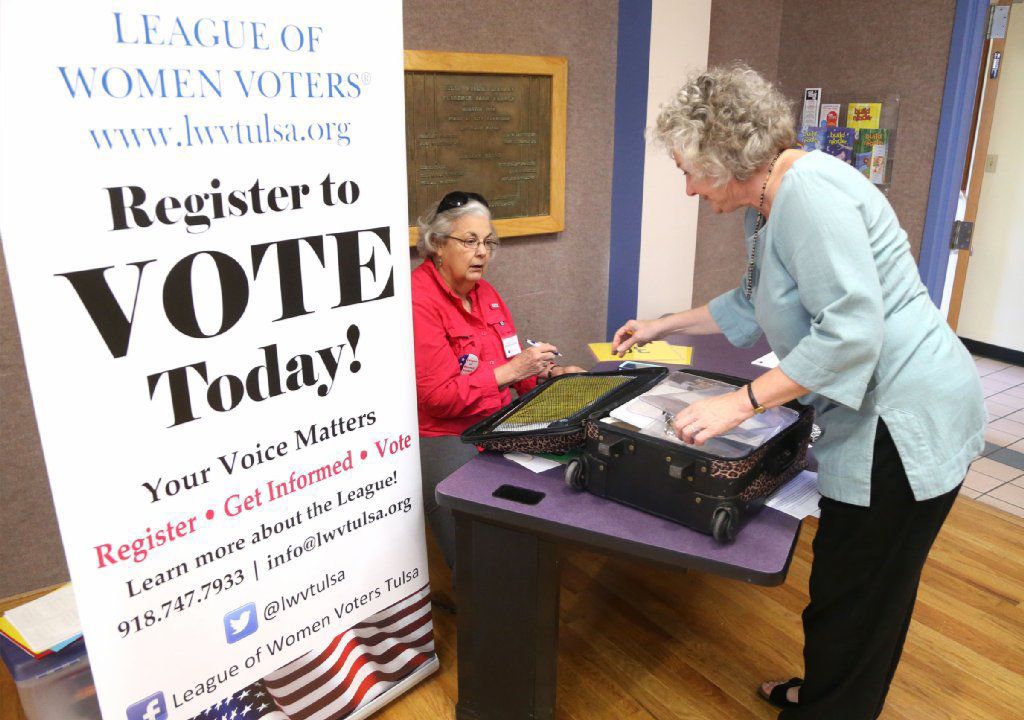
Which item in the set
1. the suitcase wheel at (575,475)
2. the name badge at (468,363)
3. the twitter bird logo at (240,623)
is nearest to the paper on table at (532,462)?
the suitcase wheel at (575,475)

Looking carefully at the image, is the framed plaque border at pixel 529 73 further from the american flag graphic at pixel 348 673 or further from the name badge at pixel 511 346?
the american flag graphic at pixel 348 673

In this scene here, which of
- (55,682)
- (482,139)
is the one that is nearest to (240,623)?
(55,682)

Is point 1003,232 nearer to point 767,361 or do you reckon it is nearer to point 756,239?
point 767,361

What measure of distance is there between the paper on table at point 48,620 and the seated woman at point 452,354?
99 centimetres

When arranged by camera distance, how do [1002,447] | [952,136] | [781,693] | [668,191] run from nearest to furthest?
[781,693], [952,136], [668,191], [1002,447]

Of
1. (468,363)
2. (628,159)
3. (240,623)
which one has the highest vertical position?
(628,159)

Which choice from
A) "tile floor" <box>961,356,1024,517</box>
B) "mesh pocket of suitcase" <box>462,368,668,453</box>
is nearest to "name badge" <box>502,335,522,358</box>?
"mesh pocket of suitcase" <box>462,368,668,453</box>

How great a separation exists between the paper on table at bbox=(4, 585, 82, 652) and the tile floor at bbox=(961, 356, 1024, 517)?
3.10 meters

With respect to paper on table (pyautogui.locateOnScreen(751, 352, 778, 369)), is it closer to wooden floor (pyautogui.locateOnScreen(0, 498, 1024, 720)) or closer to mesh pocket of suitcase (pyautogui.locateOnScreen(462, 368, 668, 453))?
mesh pocket of suitcase (pyautogui.locateOnScreen(462, 368, 668, 453))

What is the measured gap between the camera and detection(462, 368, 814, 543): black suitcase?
146 cm

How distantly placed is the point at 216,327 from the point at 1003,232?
502 cm

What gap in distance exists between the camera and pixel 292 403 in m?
1.62

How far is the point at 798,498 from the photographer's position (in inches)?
64.6

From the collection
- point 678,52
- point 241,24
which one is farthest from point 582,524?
point 678,52
